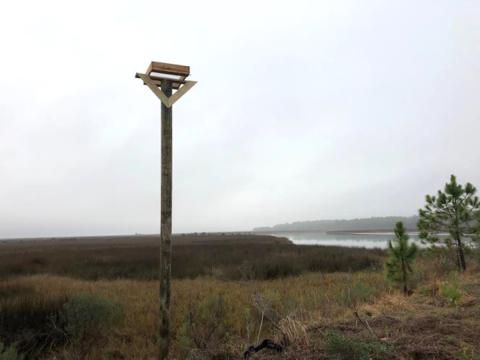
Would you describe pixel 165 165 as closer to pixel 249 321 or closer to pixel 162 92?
pixel 162 92

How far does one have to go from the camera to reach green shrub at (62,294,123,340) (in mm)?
5891

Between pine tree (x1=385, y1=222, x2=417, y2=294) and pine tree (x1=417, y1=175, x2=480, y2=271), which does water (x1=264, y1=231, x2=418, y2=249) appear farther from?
pine tree (x1=385, y1=222, x2=417, y2=294)

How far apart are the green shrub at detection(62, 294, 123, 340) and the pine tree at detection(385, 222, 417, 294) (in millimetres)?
6632

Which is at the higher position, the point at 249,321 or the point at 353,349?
the point at 353,349

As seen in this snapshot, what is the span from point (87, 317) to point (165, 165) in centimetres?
382

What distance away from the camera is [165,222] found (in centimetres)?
418

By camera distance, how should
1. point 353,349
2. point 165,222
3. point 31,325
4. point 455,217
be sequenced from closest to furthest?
point 353,349 → point 165,222 → point 31,325 → point 455,217

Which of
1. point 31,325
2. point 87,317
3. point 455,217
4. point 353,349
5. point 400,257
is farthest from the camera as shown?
point 455,217

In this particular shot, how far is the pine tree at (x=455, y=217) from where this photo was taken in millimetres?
10500

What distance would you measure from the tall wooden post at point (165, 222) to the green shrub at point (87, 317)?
255cm

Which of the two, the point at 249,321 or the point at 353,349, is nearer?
the point at 353,349

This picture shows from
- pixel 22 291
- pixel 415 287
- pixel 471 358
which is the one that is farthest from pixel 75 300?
pixel 415 287

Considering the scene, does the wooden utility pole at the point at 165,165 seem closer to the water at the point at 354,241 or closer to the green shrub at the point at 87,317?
the green shrub at the point at 87,317

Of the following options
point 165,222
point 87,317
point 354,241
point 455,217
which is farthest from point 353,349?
point 354,241
